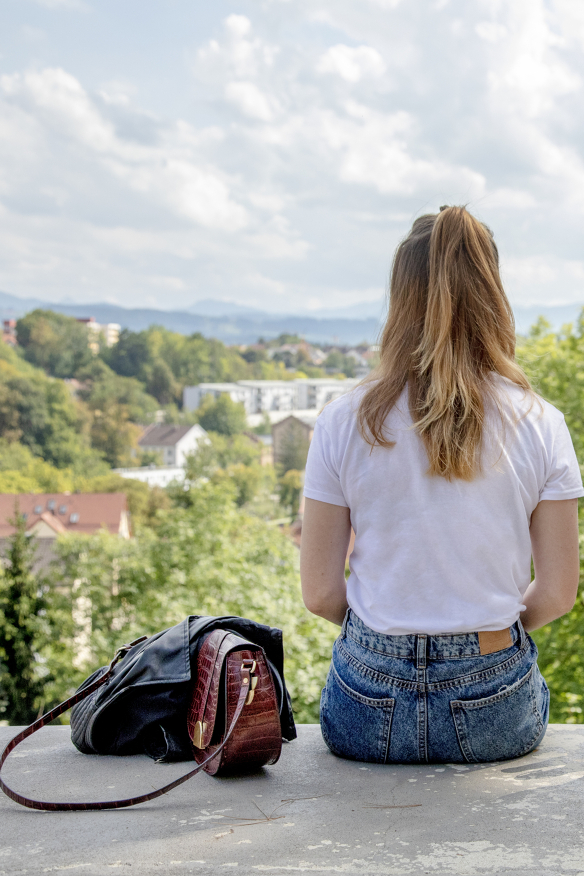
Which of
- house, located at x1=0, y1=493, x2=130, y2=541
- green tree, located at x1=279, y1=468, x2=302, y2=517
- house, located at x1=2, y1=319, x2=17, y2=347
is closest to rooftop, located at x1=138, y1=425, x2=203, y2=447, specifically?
green tree, located at x1=279, y1=468, x2=302, y2=517

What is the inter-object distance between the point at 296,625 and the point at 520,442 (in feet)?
36.5

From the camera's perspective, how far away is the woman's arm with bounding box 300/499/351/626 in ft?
5.78

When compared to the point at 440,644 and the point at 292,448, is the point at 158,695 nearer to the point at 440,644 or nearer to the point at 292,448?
the point at 440,644

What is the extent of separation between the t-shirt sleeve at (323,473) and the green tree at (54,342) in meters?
92.5

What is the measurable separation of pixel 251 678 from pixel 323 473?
0.45 meters

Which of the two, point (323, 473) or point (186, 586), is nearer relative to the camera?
→ point (323, 473)

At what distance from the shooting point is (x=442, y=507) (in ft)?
5.44

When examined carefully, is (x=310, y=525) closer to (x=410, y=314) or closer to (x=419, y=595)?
(x=419, y=595)

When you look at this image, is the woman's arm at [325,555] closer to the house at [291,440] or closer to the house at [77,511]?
the house at [77,511]

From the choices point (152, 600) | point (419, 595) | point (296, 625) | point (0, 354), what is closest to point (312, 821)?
point (419, 595)

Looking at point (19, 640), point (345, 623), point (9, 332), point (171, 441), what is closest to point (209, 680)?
point (345, 623)

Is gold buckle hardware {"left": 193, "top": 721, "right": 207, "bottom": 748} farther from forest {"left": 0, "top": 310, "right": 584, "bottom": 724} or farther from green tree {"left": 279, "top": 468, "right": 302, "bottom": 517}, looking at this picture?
green tree {"left": 279, "top": 468, "right": 302, "bottom": 517}

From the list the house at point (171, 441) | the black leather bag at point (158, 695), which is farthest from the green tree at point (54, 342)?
the black leather bag at point (158, 695)

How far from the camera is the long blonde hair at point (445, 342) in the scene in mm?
1646
